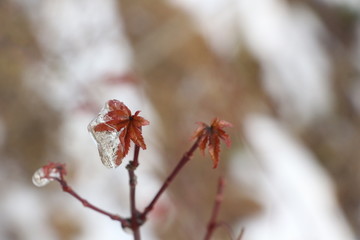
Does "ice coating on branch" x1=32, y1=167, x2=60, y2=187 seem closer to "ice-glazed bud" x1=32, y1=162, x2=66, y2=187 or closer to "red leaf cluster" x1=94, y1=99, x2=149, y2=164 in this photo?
"ice-glazed bud" x1=32, y1=162, x2=66, y2=187

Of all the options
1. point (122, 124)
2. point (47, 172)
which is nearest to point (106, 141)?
point (122, 124)

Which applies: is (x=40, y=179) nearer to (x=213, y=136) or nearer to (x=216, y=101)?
(x=213, y=136)

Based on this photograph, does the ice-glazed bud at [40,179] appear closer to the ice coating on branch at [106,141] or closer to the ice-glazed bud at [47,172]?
the ice-glazed bud at [47,172]

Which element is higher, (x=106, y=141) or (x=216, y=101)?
(x=216, y=101)

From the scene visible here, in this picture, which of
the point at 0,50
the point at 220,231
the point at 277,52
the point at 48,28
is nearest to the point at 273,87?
the point at 277,52

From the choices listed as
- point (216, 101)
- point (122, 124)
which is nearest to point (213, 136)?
point (122, 124)

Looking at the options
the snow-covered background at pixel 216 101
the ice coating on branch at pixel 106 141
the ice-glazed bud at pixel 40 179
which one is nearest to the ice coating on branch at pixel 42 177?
the ice-glazed bud at pixel 40 179

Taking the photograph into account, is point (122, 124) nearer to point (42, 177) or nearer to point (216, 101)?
point (42, 177)

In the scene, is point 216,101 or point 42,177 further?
point 216,101
